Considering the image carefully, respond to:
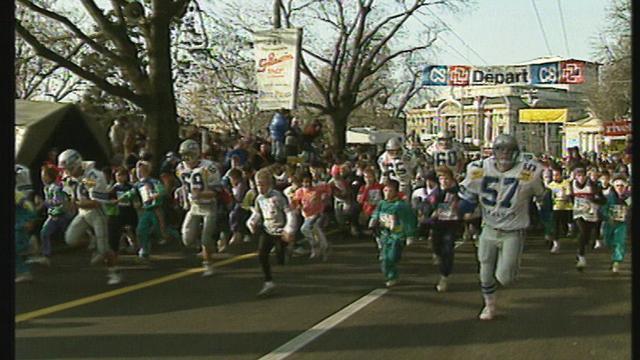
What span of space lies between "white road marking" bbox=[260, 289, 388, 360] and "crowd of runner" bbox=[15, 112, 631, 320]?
1043 millimetres

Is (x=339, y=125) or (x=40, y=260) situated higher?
(x=339, y=125)

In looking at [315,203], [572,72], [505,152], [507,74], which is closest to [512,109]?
[507,74]

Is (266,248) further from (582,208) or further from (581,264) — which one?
(582,208)

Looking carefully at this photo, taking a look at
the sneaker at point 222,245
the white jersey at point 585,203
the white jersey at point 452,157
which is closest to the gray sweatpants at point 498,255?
the white jersey at point 585,203

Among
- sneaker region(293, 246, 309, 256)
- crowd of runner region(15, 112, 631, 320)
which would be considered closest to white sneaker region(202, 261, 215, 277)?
crowd of runner region(15, 112, 631, 320)

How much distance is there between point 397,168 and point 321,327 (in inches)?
315

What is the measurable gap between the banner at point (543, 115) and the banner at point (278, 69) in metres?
3.79

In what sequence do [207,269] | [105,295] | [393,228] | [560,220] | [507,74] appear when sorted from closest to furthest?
[105,295] < [393,228] < [207,269] < [507,74] < [560,220]

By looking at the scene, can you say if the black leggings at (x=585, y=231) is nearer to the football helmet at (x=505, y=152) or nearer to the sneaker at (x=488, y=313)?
the sneaker at (x=488, y=313)

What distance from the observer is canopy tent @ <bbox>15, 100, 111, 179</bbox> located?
50.1ft

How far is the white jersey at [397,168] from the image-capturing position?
16109 millimetres

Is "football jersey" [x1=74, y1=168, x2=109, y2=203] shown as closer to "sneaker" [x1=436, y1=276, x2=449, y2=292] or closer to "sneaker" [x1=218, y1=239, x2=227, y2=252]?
"sneaker" [x1=218, y1=239, x2=227, y2=252]

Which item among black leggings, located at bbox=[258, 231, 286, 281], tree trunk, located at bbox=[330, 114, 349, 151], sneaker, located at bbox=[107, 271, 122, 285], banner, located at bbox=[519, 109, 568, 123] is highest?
tree trunk, located at bbox=[330, 114, 349, 151]

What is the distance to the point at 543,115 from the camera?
1522 cm
